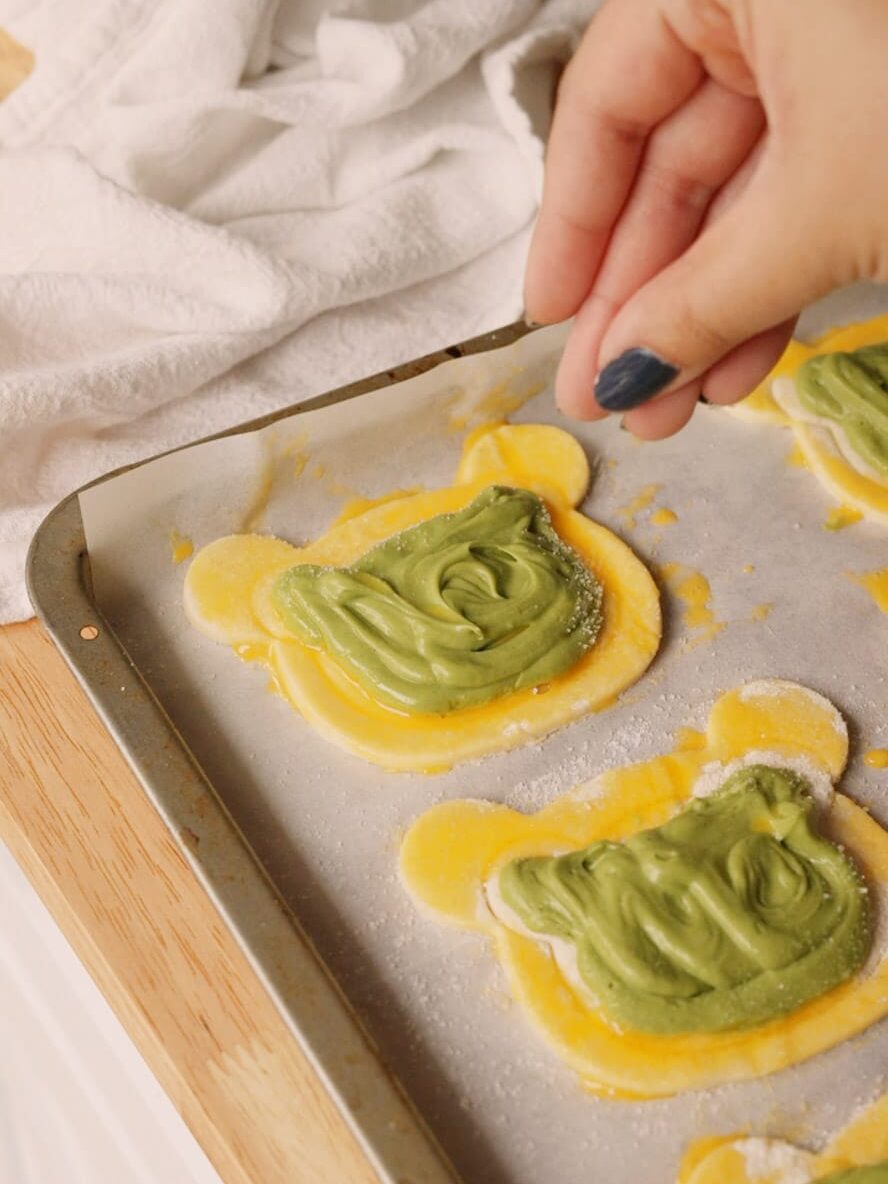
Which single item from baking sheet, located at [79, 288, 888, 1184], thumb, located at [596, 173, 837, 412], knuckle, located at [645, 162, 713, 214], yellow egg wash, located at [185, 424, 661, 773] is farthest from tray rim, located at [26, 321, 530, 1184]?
thumb, located at [596, 173, 837, 412]

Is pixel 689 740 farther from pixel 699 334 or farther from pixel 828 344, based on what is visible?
pixel 828 344

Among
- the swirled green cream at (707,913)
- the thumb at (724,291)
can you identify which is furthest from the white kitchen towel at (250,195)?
the swirled green cream at (707,913)

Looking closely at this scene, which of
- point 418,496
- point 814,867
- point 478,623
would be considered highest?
point 418,496

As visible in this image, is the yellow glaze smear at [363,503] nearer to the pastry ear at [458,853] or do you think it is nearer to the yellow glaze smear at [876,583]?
the pastry ear at [458,853]

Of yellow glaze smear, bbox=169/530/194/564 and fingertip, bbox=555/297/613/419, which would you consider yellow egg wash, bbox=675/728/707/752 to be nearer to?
fingertip, bbox=555/297/613/419

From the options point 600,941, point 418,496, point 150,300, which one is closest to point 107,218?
point 150,300

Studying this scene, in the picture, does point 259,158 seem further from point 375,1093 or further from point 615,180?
point 375,1093

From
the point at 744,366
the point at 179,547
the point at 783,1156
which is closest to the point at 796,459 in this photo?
the point at 744,366
